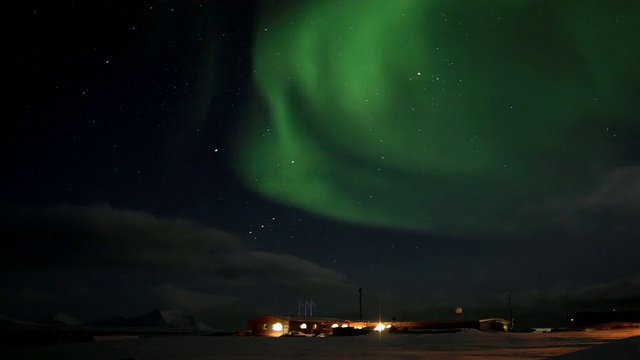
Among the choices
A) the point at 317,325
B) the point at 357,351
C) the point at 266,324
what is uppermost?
the point at 266,324

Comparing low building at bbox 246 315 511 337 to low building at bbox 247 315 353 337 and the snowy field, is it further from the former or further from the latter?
the snowy field

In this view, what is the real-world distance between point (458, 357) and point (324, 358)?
3.71 meters

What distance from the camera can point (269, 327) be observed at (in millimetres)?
75625

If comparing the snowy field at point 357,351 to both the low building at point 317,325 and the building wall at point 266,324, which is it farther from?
the building wall at point 266,324

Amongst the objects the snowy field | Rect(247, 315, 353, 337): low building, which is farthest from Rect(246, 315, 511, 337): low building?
the snowy field

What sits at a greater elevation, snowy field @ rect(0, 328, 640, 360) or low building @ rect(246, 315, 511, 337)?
low building @ rect(246, 315, 511, 337)

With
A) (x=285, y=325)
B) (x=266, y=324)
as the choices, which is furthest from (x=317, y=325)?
(x=266, y=324)

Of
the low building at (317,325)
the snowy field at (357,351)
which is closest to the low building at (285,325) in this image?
the low building at (317,325)

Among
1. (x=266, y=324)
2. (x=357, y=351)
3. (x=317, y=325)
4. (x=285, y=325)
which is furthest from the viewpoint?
(x=317, y=325)

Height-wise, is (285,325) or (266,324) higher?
(266,324)

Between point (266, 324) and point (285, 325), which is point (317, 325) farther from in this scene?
point (266, 324)

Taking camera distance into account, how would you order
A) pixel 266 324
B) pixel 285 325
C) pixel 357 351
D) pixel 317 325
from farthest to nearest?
pixel 317 325 < pixel 285 325 < pixel 266 324 < pixel 357 351

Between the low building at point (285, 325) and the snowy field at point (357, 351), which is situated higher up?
the low building at point (285, 325)

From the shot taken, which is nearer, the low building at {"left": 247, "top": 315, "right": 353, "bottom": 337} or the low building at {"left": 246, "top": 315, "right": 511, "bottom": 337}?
the low building at {"left": 247, "top": 315, "right": 353, "bottom": 337}
